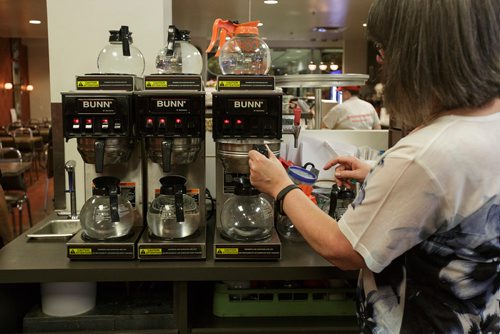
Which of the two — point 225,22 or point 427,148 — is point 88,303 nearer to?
point 225,22

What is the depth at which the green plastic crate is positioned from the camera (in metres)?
1.67

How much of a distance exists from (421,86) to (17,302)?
143 centimetres

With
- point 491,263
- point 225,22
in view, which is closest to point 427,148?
point 491,263

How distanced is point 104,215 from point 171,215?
0.22 m

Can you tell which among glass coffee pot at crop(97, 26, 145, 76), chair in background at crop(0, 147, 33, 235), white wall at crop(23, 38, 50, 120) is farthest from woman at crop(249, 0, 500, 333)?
white wall at crop(23, 38, 50, 120)

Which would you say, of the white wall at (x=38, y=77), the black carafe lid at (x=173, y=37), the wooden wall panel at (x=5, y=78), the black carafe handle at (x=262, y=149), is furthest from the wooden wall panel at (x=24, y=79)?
the black carafe handle at (x=262, y=149)

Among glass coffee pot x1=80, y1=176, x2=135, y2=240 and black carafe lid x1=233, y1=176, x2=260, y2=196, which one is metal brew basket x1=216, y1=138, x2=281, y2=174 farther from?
glass coffee pot x1=80, y1=176, x2=135, y2=240

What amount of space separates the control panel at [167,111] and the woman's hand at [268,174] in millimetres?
286

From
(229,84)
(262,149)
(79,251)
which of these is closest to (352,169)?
(262,149)

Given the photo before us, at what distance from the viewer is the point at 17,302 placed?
1638 millimetres

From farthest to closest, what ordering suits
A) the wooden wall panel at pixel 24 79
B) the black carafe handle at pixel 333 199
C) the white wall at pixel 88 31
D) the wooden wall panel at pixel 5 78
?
1. the wooden wall panel at pixel 24 79
2. the wooden wall panel at pixel 5 78
3. the white wall at pixel 88 31
4. the black carafe handle at pixel 333 199

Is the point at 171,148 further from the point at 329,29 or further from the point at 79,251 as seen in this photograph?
the point at 329,29

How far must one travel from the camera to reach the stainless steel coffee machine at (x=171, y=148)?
60.6 inches

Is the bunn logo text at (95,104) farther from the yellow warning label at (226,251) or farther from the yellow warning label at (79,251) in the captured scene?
the yellow warning label at (226,251)
